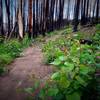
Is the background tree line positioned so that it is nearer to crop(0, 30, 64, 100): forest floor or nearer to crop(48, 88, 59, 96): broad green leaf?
crop(0, 30, 64, 100): forest floor

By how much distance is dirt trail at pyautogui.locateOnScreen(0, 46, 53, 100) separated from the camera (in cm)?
292

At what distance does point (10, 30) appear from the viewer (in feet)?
24.2

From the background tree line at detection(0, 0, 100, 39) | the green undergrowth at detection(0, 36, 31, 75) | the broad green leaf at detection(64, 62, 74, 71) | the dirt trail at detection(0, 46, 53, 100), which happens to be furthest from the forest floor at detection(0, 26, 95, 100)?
the background tree line at detection(0, 0, 100, 39)

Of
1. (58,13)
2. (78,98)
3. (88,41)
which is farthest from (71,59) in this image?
(58,13)

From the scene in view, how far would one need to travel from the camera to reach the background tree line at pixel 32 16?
720 centimetres

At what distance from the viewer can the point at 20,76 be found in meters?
Result: 3.48

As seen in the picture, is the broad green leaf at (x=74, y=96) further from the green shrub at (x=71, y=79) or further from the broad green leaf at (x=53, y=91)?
the broad green leaf at (x=53, y=91)

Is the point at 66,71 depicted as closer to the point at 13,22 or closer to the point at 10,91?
the point at 10,91

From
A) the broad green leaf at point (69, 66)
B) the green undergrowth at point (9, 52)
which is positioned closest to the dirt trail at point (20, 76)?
the green undergrowth at point (9, 52)

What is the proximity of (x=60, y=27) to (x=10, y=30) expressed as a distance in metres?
1.96

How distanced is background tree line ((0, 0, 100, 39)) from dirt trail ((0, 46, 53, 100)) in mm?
3059

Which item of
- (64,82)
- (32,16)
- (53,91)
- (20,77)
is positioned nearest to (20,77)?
(20,77)

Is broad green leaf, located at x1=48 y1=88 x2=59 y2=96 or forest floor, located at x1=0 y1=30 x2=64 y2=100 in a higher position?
broad green leaf, located at x1=48 y1=88 x2=59 y2=96

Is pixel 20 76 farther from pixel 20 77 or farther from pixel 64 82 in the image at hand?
pixel 64 82
